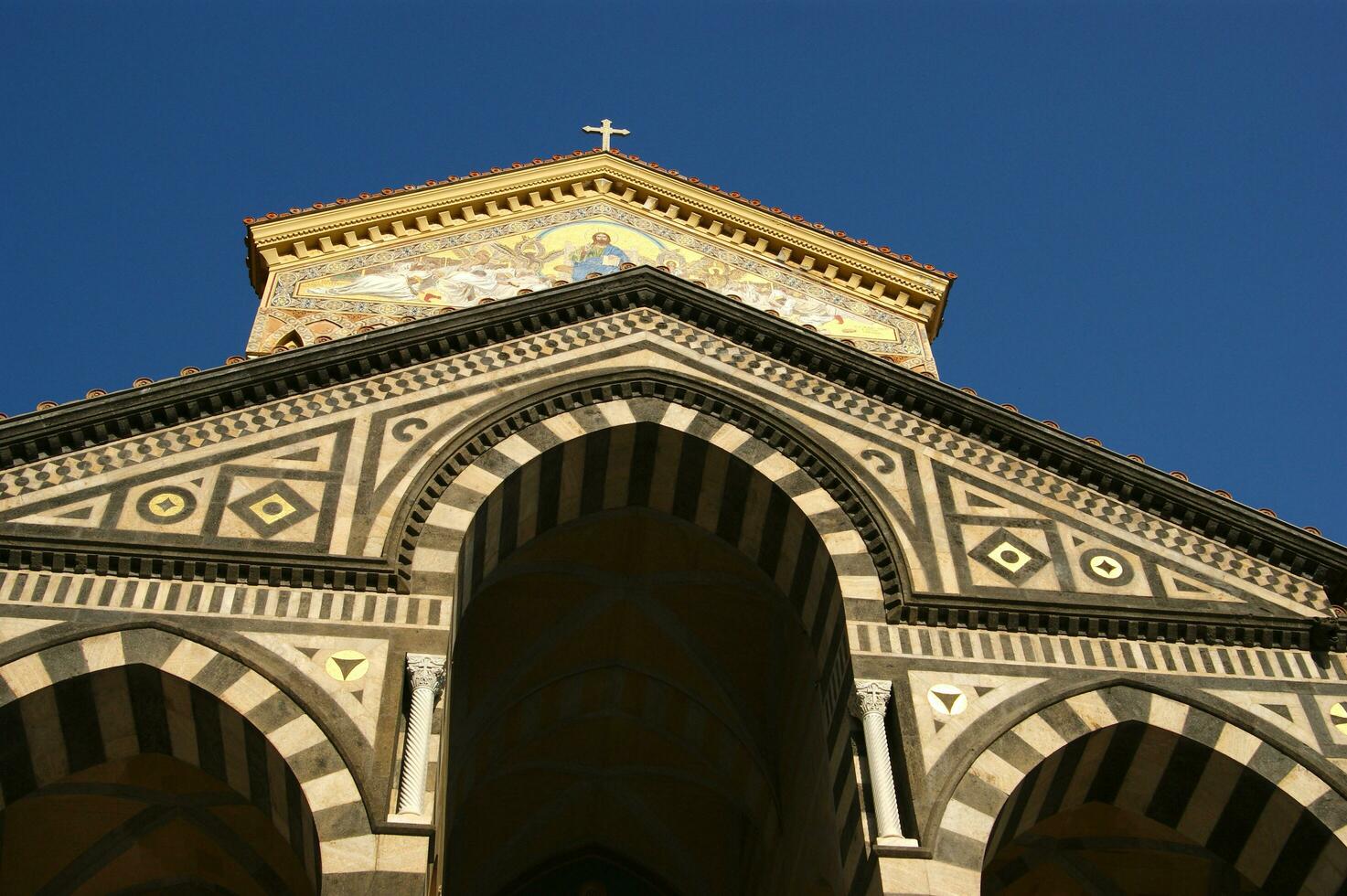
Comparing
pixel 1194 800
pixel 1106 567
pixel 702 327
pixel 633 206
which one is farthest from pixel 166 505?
pixel 633 206

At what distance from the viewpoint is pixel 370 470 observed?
1214cm

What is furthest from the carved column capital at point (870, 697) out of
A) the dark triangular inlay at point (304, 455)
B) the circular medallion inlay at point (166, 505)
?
the circular medallion inlay at point (166, 505)

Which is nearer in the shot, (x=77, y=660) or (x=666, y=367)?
(x=77, y=660)

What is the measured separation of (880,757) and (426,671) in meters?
3.32

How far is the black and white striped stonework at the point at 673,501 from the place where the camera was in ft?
39.1

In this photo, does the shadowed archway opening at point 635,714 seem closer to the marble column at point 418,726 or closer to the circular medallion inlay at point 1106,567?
the marble column at point 418,726

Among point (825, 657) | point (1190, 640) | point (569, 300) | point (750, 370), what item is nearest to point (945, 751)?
point (825, 657)

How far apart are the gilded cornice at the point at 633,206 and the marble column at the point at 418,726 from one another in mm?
9971

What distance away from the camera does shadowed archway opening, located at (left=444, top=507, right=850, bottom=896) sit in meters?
14.3

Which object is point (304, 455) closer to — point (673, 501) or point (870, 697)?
point (673, 501)

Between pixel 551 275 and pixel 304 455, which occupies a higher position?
pixel 551 275

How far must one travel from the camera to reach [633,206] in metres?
20.7

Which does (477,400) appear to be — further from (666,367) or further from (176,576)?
(176,576)

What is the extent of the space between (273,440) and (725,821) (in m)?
6.92
